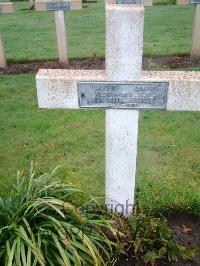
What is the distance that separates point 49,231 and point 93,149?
94.9 inches

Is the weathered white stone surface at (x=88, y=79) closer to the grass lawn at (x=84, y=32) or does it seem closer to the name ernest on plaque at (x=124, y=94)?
the name ernest on plaque at (x=124, y=94)

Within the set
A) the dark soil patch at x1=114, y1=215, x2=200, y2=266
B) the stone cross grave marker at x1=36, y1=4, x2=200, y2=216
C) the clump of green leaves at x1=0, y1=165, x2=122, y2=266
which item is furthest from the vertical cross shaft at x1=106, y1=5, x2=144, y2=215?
the dark soil patch at x1=114, y1=215, x2=200, y2=266

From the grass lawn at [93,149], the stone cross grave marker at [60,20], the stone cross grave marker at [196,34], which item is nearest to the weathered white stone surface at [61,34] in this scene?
the stone cross grave marker at [60,20]

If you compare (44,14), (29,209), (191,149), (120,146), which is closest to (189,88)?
(120,146)

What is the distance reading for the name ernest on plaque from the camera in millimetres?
2826

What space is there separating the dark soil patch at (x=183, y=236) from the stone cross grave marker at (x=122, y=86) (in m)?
1.00

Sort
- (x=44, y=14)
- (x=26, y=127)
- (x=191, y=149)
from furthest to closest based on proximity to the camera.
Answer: (x=44, y=14), (x=26, y=127), (x=191, y=149)

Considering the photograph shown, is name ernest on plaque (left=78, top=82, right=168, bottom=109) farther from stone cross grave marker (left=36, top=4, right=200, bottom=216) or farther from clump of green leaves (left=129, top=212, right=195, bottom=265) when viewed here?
clump of green leaves (left=129, top=212, right=195, bottom=265)

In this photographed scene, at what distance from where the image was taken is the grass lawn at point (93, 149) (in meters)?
4.22

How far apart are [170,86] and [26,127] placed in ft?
11.1

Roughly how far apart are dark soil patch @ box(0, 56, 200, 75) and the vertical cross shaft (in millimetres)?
4947

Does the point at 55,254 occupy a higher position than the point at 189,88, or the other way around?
the point at 189,88

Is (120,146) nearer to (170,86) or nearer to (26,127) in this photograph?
(170,86)

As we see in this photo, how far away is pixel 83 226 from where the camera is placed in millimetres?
2996
